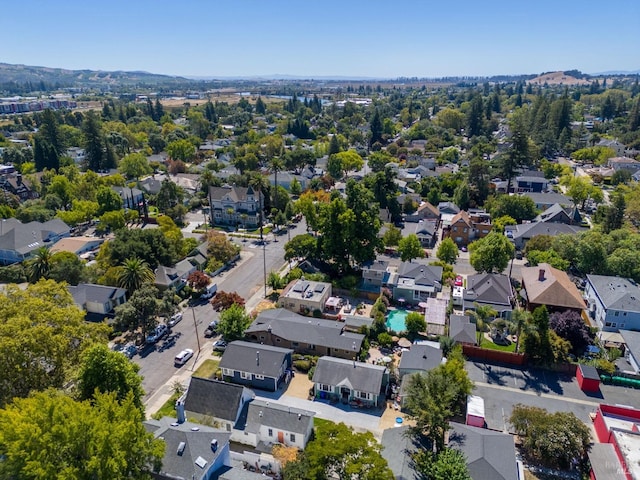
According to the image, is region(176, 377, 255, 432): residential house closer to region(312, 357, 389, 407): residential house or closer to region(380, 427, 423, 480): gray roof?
region(312, 357, 389, 407): residential house

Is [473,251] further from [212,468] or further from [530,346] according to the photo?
[212,468]

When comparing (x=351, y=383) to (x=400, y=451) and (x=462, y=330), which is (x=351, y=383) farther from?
(x=462, y=330)

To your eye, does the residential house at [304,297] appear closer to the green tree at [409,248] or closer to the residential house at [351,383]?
the green tree at [409,248]

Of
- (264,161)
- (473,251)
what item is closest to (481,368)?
(473,251)

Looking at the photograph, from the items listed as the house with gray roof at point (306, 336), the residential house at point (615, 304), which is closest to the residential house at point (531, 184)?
the residential house at point (615, 304)

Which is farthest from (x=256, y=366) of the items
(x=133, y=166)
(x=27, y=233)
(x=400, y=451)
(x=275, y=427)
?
(x=133, y=166)

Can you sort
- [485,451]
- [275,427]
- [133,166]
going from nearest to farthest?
[485,451] → [275,427] → [133,166]
